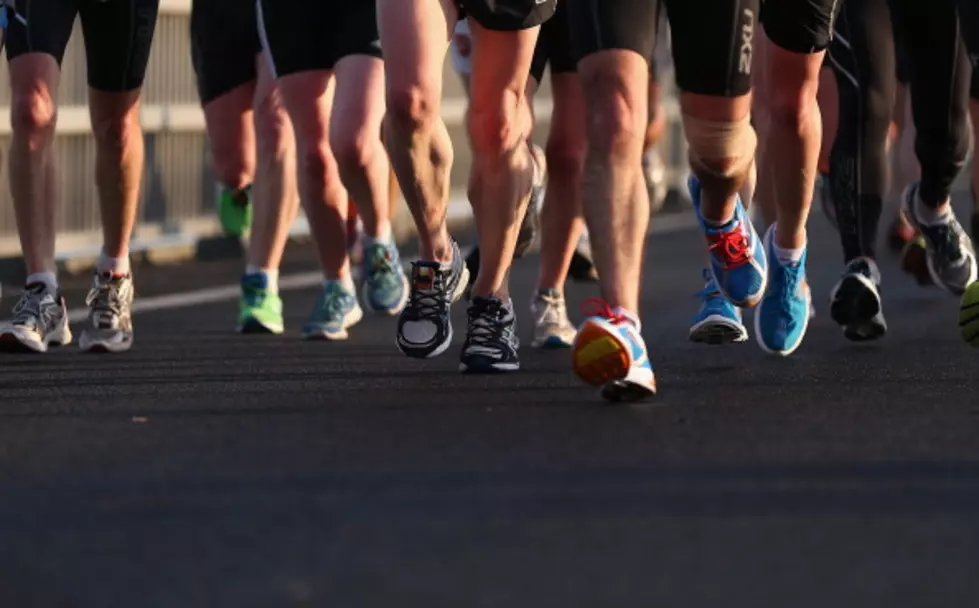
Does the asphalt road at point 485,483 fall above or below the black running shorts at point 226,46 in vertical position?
above

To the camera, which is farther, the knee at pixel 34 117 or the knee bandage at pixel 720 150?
the knee at pixel 34 117

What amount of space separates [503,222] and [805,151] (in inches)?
39.4

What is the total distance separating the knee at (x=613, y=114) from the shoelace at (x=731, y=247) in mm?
1020

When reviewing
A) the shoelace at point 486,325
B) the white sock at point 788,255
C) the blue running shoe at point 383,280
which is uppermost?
the shoelace at point 486,325

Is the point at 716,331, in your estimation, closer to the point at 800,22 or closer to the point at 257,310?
the point at 800,22

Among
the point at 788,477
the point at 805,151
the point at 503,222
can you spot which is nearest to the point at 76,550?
the point at 788,477

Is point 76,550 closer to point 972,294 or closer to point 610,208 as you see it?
point 610,208

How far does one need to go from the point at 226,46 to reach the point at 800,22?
114 inches

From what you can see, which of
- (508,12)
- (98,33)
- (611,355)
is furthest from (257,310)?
(611,355)

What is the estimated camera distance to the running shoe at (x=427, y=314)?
26.9 ft

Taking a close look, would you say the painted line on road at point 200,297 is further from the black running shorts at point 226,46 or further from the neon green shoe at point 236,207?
the black running shorts at point 226,46

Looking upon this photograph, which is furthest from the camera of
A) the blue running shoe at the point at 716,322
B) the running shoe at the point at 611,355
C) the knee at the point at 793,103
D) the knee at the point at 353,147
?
the knee at the point at 353,147

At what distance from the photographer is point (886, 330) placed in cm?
973

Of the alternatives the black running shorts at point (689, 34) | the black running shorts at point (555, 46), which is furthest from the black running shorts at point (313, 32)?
the black running shorts at point (689, 34)
